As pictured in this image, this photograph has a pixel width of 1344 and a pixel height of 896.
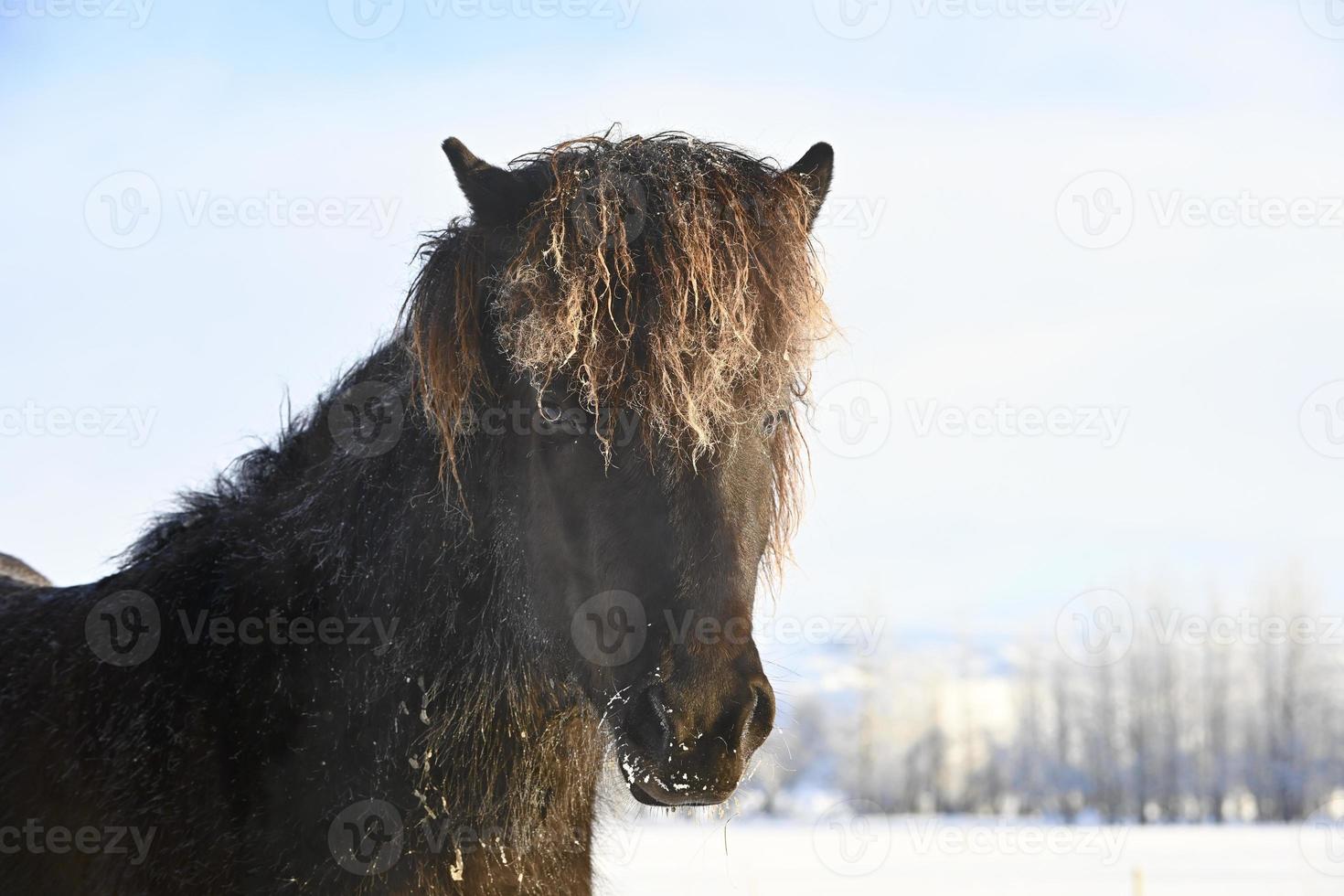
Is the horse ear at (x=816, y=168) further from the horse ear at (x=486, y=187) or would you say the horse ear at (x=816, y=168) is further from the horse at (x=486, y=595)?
the horse ear at (x=486, y=187)

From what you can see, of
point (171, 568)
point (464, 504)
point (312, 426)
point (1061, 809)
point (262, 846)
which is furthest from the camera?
point (1061, 809)

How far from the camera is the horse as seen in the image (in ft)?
8.48

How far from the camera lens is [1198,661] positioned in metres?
58.2

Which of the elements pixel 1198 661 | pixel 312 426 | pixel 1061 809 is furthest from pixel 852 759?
pixel 312 426

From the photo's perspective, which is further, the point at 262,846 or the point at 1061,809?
the point at 1061,809

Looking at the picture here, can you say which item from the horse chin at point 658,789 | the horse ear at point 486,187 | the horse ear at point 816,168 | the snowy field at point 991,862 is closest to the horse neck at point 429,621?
the horse chin at point 658,789

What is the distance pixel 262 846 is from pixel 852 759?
5515 cm

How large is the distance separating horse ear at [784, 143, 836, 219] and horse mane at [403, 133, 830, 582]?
9.6 inches

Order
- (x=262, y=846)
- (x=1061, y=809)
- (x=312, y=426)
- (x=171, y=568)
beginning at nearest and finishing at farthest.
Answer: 1. (x=262, y=846)
2. (x=171, y=568)
3. (x=312, y=426)
4. (x=1061, y=809)

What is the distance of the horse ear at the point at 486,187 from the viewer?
2826 mm

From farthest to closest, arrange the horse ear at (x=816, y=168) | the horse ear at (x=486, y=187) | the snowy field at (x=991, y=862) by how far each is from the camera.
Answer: the snowy field at (x=991, y=862)
the horse ear at (x=816, y=168)
the horse ear at (x=486, y=187)

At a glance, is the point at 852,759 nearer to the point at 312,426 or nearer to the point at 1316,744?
the point at 1316,744

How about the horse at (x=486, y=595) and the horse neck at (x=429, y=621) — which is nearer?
the horse at (x=486, y=595)

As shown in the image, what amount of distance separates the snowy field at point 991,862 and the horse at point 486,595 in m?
9.62
